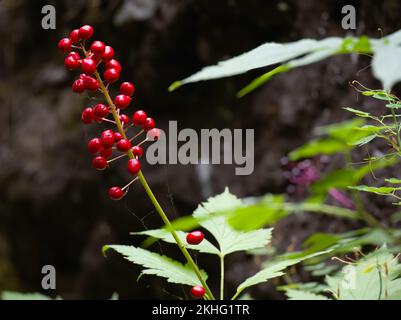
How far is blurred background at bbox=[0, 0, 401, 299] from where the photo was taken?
2275 millimetres

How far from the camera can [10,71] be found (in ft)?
11.3

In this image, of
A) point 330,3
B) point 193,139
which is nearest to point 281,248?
point 193,139

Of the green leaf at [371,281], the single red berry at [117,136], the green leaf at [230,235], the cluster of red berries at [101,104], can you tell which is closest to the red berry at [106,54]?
the cluster of red berries at [101,104]

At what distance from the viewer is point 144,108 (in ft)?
9.34

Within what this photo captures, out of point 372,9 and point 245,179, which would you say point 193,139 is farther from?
point 372,9

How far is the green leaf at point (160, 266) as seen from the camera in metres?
0.71

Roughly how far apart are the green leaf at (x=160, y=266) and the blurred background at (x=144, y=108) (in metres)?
1.25

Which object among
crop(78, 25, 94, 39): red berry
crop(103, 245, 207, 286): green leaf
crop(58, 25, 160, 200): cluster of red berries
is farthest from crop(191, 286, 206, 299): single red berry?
crop(78, 25, 94, 39): red berry

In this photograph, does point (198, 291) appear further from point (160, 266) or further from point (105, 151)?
point (105, 151)

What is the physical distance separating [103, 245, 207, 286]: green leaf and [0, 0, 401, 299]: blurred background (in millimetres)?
1247

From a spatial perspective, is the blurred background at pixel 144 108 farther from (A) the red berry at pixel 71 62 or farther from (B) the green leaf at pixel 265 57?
(B) the green leaf at pixel 265 57

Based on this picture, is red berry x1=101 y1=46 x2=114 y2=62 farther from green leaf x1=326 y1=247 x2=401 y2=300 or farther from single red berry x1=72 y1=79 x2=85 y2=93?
green leaf x1=326 y1=247 x2=401 y2=300

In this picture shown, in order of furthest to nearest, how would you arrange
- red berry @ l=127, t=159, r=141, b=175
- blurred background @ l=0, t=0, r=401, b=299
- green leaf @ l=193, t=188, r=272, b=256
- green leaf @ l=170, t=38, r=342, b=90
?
blurred background @ l=0, t=0, r=401, b=299
green leaf @ l=193, t=188, r=272, b=256
red berry @ l=127, t=159, r=141, b=175
green leaf @ l=170, t=38, r=342, b=90
